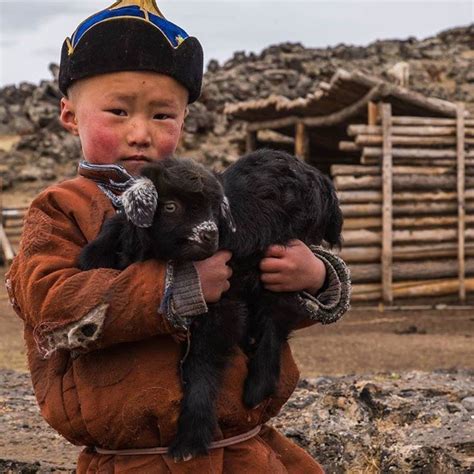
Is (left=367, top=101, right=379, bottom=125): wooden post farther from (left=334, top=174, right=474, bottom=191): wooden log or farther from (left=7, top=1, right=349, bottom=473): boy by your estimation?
(left=7, top=1, right=349, bottom=473): boy

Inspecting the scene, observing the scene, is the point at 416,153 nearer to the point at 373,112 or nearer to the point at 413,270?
the point at 373,112

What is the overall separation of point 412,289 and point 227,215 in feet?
31.8

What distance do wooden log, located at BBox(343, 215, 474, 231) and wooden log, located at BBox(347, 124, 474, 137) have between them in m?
1.12

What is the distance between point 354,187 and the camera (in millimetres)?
11094

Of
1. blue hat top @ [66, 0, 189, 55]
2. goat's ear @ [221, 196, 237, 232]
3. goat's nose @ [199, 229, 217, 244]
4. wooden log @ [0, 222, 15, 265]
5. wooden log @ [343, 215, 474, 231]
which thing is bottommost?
wooden log @ [0, 222, 15, 265]

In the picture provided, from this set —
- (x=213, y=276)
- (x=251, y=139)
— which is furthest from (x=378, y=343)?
(x=213, y=276)

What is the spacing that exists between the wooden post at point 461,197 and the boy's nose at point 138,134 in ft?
31.7

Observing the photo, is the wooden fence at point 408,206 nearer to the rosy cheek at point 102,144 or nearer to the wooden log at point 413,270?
the wooden log at point 413,270

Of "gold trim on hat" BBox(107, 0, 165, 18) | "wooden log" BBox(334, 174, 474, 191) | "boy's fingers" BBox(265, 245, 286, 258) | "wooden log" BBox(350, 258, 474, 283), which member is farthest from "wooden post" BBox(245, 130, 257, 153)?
"boy's fingers" BBox(265, 245, 286, 258)

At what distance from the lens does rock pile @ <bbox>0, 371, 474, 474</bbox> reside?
3.36 metres

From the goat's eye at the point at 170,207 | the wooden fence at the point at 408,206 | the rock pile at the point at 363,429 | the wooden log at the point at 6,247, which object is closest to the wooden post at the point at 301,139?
the wooden fence at the point at 408,206

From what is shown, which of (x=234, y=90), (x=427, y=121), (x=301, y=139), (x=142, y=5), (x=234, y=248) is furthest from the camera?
(x=234, y=90)

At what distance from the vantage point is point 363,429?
362 cm

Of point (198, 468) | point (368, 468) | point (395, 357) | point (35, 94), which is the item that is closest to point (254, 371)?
point (198, 468)
